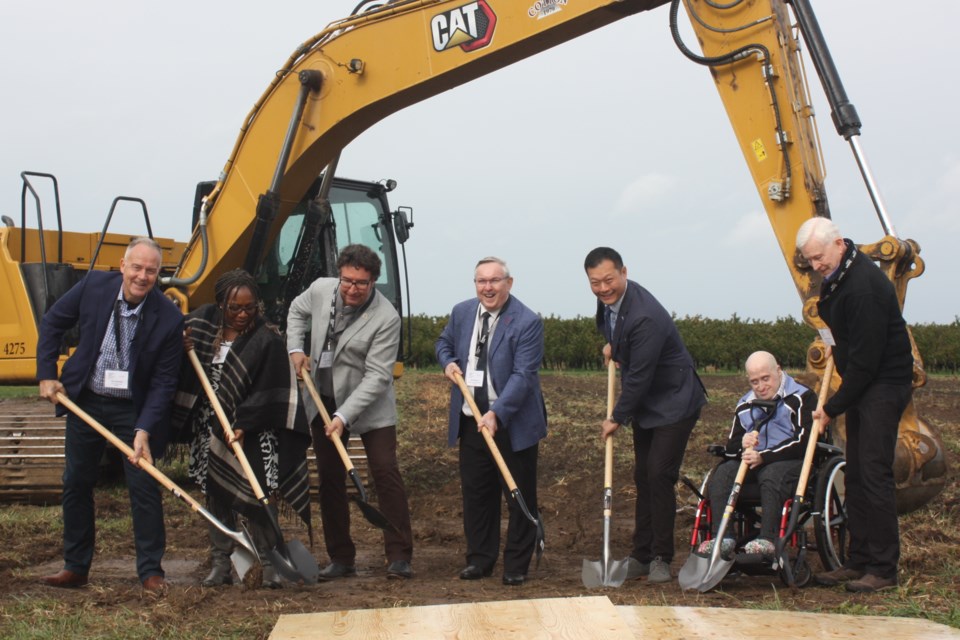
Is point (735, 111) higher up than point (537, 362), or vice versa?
point (735, 111)

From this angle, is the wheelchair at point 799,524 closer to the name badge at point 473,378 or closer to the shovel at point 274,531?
the name badge at point 473,378

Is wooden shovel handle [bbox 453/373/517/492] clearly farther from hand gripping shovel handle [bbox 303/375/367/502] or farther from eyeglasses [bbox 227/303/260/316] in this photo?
eyeglasses [bbox 227/303/260/316]

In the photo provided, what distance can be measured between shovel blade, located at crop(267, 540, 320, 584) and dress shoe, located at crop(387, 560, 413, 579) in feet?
1.31

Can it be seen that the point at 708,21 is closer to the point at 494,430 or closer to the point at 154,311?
the point at 494,430

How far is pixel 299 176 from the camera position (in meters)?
8.63

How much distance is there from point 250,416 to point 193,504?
0.54 m

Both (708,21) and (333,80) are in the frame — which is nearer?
(708,21)

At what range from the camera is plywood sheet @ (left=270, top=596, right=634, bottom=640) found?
14.3 ft

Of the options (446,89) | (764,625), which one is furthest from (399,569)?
(446,89)

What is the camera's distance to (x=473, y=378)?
A: 6.35 metres

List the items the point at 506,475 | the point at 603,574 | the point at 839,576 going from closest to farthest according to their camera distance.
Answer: the point at 839,576
the point at 603,574
the point at 506,475

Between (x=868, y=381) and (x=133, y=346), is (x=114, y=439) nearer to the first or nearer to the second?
(x=133, y=346)

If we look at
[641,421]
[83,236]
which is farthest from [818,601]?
[83,236]

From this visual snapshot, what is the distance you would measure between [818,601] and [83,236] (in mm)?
7357
